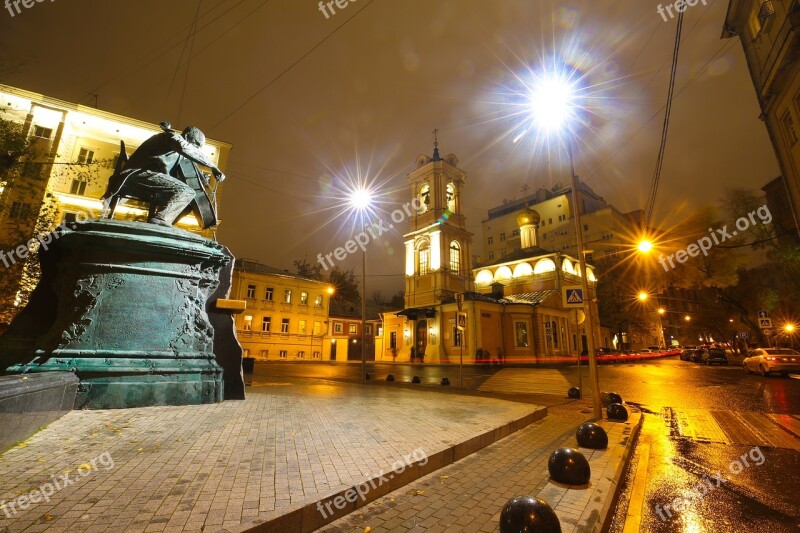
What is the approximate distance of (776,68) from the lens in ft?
57.1

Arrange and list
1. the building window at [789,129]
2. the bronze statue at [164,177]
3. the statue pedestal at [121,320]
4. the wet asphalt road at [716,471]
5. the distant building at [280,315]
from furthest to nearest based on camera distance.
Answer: the distant building at [280,315] < the building window at [789,129] < the bronze statue at [164,177] < the statue pedestal at [121,320] < the wet asphalt road at [716,471]

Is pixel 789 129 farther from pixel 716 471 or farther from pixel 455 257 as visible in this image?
pixel 455 257

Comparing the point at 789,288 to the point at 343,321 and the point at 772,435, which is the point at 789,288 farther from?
the point at 343,321

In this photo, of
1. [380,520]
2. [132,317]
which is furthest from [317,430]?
[132,317]

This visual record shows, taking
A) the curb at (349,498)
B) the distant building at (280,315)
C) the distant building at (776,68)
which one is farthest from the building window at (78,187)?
the distant building at (776,68)

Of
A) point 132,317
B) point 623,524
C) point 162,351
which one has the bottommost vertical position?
point 623,524

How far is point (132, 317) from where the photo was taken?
19.1 ft

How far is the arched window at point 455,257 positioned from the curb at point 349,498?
34.4 metres

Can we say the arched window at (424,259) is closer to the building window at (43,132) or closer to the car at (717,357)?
the car at (717,357)

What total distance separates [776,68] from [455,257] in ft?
89.6

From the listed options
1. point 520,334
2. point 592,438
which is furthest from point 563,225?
point 592,438

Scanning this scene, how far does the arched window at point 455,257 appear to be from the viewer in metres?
39.4

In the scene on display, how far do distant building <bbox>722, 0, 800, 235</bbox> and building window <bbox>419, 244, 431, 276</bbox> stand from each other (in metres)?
27.5

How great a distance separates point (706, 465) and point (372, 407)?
18.3 feet
